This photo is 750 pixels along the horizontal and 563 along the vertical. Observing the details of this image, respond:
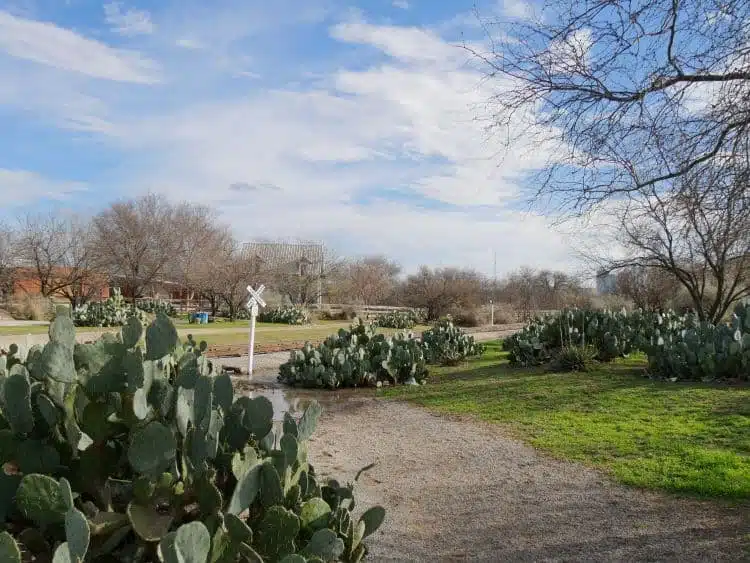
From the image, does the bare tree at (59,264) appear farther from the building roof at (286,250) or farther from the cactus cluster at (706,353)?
the cactus cluster at (706,353)

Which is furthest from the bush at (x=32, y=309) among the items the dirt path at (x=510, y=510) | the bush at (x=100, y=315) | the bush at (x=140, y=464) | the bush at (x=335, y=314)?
the bush at (x=140, y=464)

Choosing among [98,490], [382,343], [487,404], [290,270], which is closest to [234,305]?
[290,270]

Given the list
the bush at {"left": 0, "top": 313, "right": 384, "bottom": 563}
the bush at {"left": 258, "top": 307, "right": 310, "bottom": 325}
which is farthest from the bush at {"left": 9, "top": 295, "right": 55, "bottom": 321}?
the bush at {"left": 0, "top": 313, "right": 384, "bottom": 563}

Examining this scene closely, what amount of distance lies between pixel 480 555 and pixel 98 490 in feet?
8.23

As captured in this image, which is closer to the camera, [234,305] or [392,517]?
[392,517]

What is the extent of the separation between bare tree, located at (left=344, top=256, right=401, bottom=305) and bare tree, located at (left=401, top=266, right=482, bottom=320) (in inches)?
184

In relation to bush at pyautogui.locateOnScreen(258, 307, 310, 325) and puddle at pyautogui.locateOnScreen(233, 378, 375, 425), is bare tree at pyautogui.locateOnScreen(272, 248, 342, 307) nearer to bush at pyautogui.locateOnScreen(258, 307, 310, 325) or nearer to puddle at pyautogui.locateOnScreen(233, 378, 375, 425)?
bush at pyautogui.locateOnScreen(258, 307, 310, 325)

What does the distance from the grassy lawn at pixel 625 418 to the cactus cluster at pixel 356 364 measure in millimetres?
699

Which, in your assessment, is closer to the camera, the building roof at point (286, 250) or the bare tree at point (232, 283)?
the bare tree at point (232, 283)

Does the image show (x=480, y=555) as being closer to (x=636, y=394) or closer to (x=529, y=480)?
(x=529, y=480)

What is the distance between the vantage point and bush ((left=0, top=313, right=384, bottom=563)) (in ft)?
7.55

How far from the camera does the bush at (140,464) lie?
230 centimetres

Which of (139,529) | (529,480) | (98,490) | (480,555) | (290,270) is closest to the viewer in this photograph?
(139,529)

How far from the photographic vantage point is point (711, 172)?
19.2 feet
